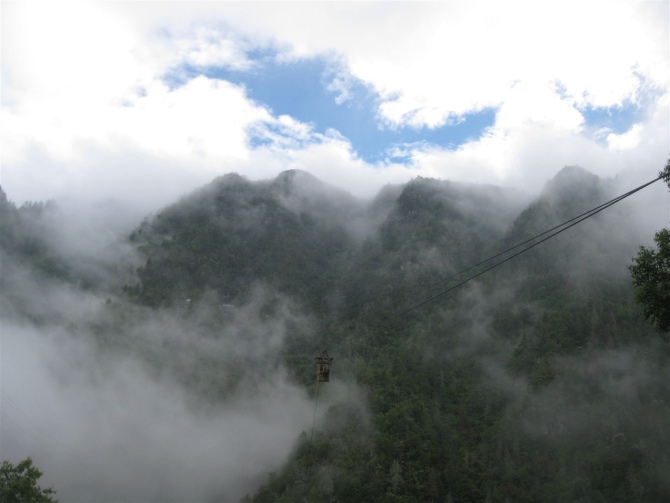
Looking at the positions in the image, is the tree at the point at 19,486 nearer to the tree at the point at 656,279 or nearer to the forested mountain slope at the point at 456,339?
the forested mountain slope at the point at 456,339

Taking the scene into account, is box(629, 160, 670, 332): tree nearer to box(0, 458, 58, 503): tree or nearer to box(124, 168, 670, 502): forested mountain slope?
box(0, 458, 58, 503): tree

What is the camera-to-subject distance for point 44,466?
345 feet

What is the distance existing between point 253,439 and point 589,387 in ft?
200

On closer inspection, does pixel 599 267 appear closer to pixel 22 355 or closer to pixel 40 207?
pixel 22 355

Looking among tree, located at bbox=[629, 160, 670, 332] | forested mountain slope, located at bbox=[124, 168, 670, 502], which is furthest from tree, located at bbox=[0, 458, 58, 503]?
tree, located at bbox=[629, 160, 670, 332]

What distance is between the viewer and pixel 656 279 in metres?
20.0

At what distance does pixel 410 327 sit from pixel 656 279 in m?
86.2

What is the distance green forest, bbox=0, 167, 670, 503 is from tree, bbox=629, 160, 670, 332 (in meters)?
0.60

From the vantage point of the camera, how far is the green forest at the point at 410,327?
2640 inches

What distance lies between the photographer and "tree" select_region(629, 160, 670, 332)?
19.4 metres

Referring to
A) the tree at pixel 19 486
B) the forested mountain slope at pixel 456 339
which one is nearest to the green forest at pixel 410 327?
the forested mountain slope at pixel 456 339

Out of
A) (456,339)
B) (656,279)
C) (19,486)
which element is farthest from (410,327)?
(656,279)

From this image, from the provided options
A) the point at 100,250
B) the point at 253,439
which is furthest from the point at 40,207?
the point at 253,439

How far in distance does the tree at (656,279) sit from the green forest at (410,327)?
60 cm
